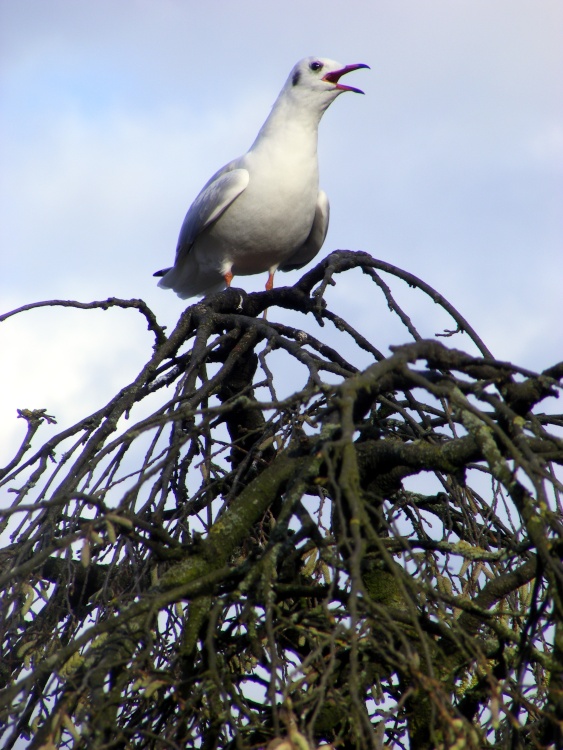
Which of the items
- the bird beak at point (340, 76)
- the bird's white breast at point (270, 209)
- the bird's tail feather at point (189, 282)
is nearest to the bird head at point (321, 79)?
the bird beak at point (340, 76)

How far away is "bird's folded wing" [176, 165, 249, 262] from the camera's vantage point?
541 cm

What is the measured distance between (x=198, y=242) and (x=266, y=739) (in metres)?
4.22

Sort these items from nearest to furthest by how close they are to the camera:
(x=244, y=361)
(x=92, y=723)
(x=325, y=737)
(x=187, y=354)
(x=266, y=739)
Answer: (x=92, y=723) → (x=266, y=739) → (x=325, y=737) → (x=187, y=354) → (x=244, y=361)

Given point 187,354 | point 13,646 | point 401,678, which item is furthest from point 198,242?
point 401,678

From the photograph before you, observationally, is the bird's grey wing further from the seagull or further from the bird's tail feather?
the bird's tail feather

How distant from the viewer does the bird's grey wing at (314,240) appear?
19.5ft

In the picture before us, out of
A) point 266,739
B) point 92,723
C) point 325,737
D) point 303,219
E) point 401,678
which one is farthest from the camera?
point 303,219

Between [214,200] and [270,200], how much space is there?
0.33 metres

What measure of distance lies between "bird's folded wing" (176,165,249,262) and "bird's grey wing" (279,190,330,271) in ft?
2.11

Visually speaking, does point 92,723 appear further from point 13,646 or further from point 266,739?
point 13,646

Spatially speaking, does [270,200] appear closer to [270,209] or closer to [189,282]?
[270,209]

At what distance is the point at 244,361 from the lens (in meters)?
4.16

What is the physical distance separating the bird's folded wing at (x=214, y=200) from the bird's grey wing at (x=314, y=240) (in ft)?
2.11

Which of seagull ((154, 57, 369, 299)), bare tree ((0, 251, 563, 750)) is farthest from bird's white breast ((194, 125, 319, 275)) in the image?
bare tree ((0, 251, 563, 750))
